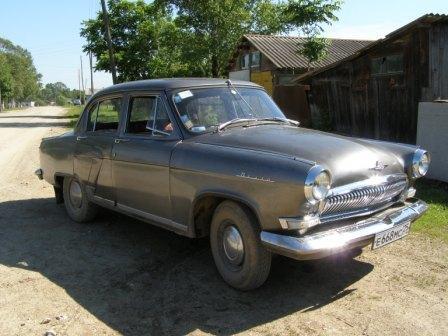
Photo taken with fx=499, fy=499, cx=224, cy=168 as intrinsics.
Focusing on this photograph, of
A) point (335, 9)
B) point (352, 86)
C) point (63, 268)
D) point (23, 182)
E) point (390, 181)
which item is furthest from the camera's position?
point (335, 9)

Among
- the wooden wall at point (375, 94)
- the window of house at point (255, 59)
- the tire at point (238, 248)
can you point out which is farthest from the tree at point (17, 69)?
the tire at point (238, 248)

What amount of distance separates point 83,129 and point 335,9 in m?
15.6

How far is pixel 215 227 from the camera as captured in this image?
447cm

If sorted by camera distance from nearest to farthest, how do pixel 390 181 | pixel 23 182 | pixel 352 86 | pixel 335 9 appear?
pixel 390 181 < pixel 23 182 < pixel 352 86 < pixel 335 9

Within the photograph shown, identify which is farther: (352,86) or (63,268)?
(352,86)

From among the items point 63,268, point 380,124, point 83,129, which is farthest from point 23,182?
point 380,124

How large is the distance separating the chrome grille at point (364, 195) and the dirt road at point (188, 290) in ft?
2.56

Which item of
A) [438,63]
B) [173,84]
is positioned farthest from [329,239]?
[438,63]

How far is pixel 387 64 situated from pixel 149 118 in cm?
1110

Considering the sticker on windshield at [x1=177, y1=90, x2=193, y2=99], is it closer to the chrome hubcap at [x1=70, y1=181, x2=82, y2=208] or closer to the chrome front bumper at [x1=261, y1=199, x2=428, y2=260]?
the chrome front bumper at [x1=261, y1=199, x2=428, y2=260]

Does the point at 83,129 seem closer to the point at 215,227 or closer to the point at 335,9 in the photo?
the point at 215,227

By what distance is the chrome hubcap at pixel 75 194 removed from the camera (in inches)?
263

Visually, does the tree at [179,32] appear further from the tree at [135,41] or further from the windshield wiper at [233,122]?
the windshield wiper at [233,122]

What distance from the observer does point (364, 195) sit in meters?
4.14
